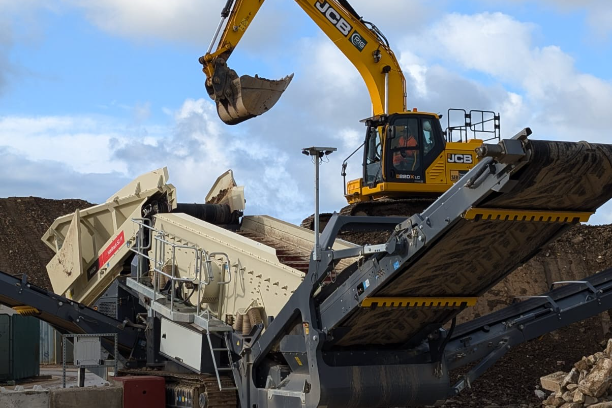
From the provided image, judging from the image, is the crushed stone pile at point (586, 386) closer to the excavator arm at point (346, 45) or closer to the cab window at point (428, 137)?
the cab window at point (428, 137)

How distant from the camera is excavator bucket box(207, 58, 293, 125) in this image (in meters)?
15.1

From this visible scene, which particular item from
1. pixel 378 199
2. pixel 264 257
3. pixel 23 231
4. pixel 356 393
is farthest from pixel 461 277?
pixel 23 231

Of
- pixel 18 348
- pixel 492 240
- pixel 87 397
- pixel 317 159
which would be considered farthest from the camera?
pixel 18 348

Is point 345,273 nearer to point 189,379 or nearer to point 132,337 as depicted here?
point 189,379

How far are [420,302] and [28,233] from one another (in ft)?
85.5

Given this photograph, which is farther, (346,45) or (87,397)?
(346,45)

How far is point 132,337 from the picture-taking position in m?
12.0

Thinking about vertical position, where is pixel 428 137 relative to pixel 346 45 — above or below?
below

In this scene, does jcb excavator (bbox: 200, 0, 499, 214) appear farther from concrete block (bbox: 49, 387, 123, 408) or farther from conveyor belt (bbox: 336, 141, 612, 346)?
conveyor belt (bbox: 336, 141, 612, 346)

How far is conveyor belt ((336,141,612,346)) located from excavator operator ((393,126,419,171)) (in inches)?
354

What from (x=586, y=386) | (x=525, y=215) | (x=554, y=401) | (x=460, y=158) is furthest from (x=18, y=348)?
(x=525, y=215)

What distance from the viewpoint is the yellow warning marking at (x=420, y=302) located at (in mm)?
7969

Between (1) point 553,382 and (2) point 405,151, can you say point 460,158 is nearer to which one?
(2) point 405,151

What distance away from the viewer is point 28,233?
32.1 meters
